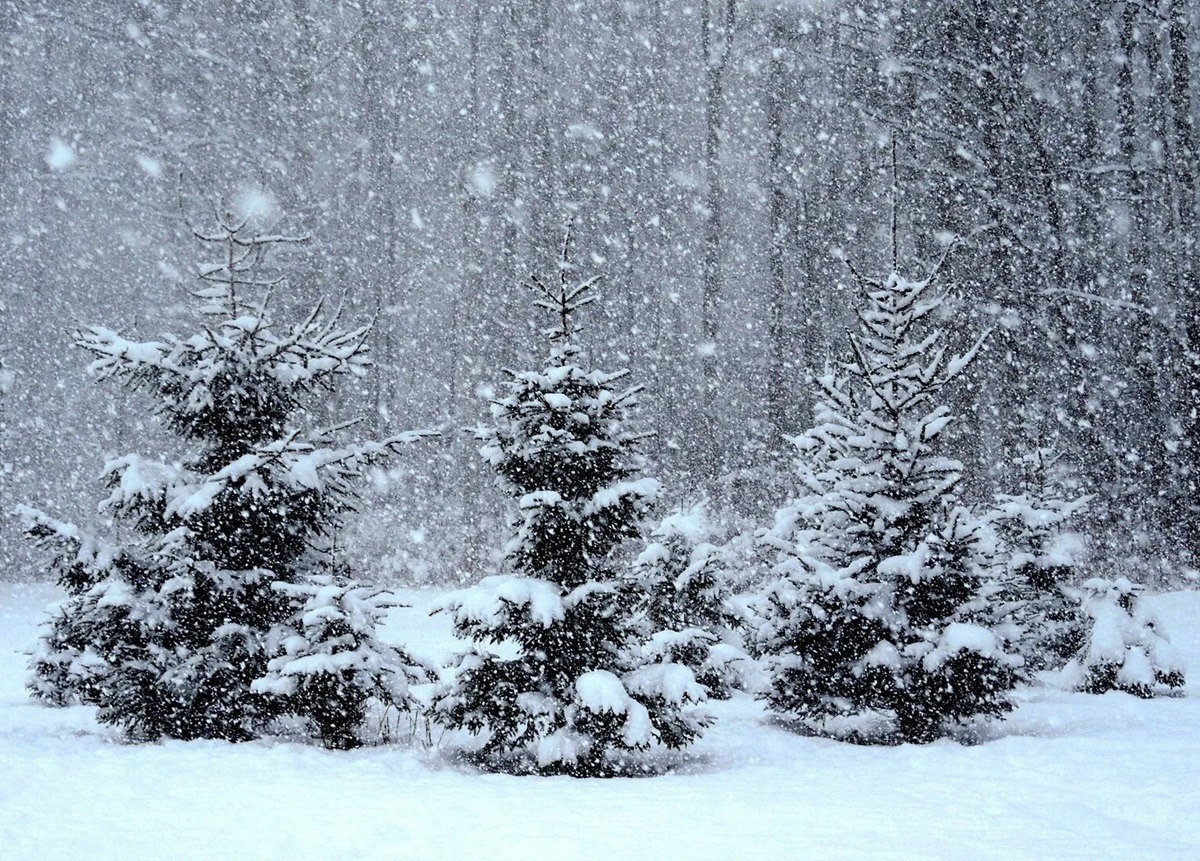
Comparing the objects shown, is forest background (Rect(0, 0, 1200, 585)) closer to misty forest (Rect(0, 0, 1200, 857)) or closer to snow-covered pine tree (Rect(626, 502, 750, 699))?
misty forest (Rect(0, 0, 1200, 857))

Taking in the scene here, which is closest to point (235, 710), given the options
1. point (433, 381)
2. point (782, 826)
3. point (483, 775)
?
point (483, 775)

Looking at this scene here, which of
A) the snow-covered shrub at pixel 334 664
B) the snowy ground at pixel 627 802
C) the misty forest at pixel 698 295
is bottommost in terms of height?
the snowy ground at pixel 627 802

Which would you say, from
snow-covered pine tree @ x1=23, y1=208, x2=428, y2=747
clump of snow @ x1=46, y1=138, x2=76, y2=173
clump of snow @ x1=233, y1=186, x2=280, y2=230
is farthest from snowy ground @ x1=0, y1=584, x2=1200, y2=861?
clump of snow @ x1=46, y1=138, x2=76, y2=173

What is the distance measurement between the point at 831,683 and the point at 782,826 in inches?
148

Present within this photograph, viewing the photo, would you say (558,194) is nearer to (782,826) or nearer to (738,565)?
(738,565)

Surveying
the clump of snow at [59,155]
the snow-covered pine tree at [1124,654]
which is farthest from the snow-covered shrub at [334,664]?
the clump of snow at [59,155]

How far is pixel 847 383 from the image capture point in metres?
9.01

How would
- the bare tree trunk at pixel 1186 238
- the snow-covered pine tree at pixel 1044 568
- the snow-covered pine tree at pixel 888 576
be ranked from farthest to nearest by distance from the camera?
the bare tree trunk at pixel 1186 238 → the snow-covered pine tree at pixel 1044 568 → the snow-covered pine tree at pixel 888 576

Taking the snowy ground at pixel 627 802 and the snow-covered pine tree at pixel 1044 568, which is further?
the snow-covered pine tree at pixel 1044 568

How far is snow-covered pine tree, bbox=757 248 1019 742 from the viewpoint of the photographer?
25.3 ft

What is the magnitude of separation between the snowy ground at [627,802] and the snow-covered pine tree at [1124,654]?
2.23 metres

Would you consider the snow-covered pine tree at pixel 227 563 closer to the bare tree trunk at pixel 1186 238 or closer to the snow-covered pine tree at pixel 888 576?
the snow-covered pine tree at pixel 888 576

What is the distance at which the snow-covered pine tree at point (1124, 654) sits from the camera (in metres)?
10.2

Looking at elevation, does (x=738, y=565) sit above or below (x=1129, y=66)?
below
